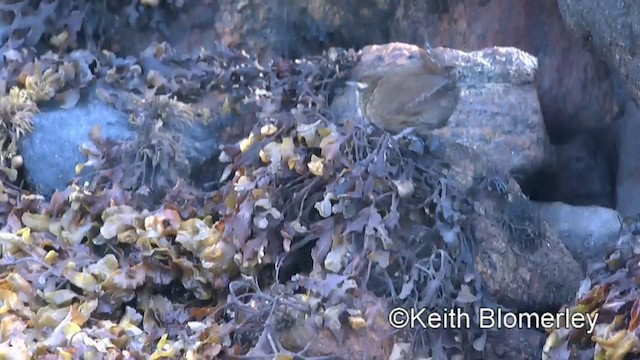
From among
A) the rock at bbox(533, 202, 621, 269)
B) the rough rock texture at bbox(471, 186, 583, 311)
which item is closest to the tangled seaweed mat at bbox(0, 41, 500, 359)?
the rough rock texture at bbox(471, 186, 583, 311)

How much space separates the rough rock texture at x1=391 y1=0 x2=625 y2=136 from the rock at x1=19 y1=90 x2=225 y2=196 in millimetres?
1081

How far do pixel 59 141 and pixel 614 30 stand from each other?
209cm

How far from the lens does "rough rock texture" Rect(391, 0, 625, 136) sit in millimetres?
3422

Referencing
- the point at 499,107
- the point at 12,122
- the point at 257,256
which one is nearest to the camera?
the point at 257,256

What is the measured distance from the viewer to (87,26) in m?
3.80

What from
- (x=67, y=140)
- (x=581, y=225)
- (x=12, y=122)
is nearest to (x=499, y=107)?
(x=581, y=225)

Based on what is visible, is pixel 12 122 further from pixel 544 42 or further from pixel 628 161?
pixel 628 161

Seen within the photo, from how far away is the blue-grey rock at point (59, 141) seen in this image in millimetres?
3193

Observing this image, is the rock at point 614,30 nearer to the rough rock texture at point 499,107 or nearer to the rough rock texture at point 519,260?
the rough rock texture at point 499,107

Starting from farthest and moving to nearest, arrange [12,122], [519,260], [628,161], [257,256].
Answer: [628,161] → [12,122] → [519,260] → [257,256]

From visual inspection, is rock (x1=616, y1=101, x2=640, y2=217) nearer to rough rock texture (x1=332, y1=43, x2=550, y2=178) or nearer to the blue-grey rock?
rough rock texture (x1=332, y1=43, x2=550, y2=178)

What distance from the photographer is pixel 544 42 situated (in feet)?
11.5

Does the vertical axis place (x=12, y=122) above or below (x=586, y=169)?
above

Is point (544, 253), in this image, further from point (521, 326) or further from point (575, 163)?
point (575, 163)
